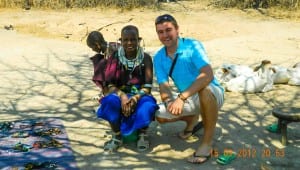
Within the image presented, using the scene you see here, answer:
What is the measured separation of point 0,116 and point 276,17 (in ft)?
29.4

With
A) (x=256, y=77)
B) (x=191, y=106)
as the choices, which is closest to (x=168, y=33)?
(x=191, y=106)

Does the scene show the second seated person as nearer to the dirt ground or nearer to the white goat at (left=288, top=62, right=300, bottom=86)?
the dirt ground

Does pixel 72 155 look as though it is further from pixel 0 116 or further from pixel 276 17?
pixel 276 17

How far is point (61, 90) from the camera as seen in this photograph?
18.4ft

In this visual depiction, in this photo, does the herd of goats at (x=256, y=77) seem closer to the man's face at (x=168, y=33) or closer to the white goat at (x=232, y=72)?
the white goat at (x=232, y=72)

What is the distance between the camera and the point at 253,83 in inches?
207

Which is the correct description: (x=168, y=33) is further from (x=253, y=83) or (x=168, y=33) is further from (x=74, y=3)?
(x=74, y=3)

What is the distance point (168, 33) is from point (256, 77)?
2308mm

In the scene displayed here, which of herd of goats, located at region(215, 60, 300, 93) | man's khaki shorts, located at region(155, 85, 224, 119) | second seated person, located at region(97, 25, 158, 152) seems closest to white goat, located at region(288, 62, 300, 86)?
herd of goats, located at region(215, 60, 300, 93)

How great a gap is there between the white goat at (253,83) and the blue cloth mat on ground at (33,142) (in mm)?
2182

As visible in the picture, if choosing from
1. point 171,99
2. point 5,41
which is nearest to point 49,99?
point 171,99

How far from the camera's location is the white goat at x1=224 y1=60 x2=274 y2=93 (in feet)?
17.3

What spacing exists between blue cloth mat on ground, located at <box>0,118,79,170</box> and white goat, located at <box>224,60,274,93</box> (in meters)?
2.18

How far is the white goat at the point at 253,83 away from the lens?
17.3 feet
